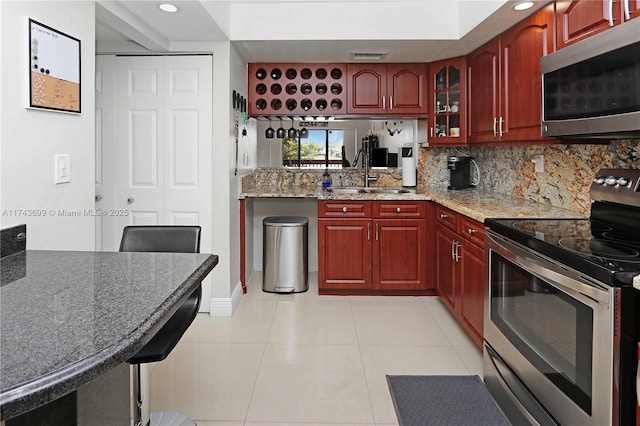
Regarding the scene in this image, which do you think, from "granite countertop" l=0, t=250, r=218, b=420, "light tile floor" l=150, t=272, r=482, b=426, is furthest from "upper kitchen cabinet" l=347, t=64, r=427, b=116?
"granite countertop" l=0, t=250, r=218, b=420

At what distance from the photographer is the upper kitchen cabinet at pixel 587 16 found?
1.93 meters

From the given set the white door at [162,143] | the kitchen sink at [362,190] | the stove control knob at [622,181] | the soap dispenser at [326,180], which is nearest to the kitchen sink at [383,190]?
the kitchen sink at [362,190]

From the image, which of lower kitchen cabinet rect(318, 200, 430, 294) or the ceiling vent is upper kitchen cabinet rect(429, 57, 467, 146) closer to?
the ceiling vent

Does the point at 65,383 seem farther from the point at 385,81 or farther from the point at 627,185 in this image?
the point at 385,81

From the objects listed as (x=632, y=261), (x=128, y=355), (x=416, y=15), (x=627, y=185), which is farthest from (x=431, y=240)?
(x=128, y=355)

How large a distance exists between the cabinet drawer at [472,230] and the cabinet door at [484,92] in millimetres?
677

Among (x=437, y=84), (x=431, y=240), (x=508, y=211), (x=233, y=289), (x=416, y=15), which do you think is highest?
(x=416, y=15)

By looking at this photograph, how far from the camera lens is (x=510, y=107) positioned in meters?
3.06

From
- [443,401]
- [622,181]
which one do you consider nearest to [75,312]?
[443,401]

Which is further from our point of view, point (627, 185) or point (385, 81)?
point (385, 81)

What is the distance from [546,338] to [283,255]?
2.72 meters

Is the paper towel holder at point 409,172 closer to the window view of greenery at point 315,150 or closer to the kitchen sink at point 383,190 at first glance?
the kitchen sink at point 383,190

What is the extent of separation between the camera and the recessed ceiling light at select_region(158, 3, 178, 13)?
2.76 metres

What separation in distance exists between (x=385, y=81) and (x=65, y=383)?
4.04 meters
